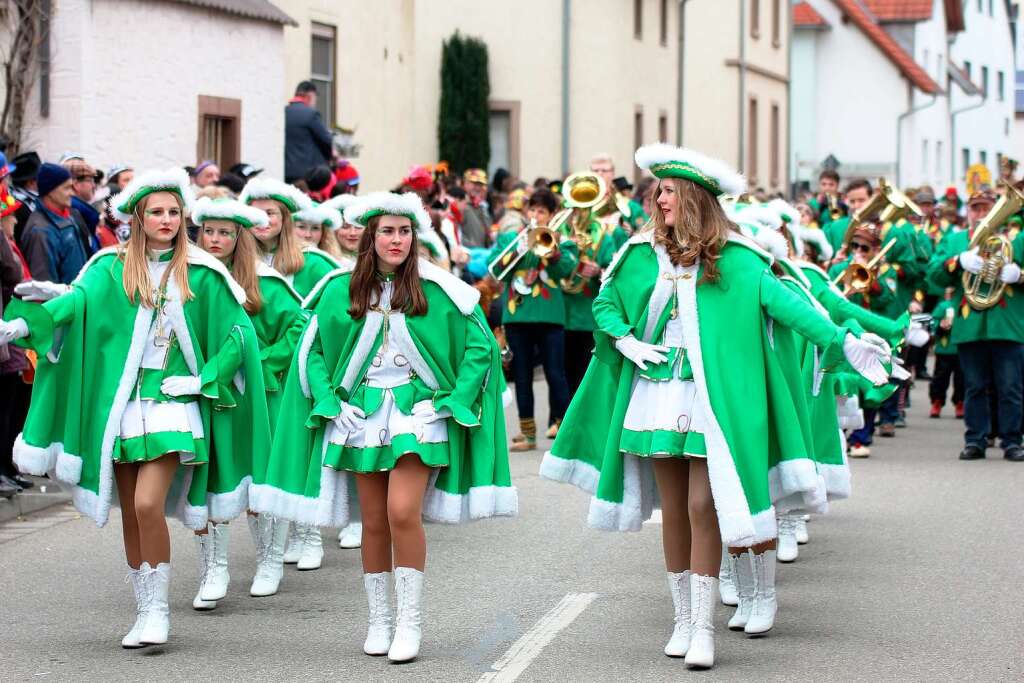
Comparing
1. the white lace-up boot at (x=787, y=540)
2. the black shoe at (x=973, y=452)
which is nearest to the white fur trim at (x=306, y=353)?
the white lace-up boot at (x=787, y=540)

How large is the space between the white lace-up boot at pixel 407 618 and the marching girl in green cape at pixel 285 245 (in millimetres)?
2294

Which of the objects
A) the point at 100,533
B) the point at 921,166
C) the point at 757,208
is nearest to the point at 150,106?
the point at 100,533

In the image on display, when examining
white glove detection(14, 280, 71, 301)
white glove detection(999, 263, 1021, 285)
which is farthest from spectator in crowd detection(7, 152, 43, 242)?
white glove detection(999, 263, 1021, 285)

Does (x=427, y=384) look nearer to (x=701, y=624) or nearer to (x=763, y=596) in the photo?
(x=701, y=624)

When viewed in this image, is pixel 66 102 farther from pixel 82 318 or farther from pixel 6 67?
pixel 82 318

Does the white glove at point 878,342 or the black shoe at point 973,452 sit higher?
the white glove at point 878,342

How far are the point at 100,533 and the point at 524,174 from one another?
24.5m

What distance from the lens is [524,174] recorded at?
34594 millimetres

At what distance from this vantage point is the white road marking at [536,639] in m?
7.11

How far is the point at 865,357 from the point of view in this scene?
22.9 feet

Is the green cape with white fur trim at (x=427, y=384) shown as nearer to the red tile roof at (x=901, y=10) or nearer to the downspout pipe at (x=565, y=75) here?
the downspout pipe at (x=565, y=75)

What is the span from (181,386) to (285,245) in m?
2.23

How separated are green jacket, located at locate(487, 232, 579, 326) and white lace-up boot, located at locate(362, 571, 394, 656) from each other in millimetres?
7367

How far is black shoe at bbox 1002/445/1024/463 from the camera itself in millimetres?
14391
